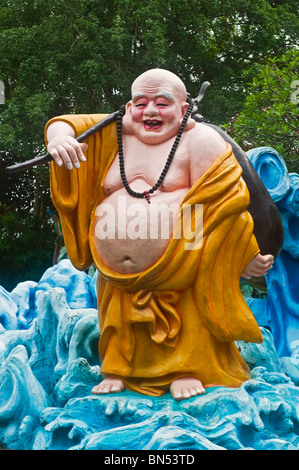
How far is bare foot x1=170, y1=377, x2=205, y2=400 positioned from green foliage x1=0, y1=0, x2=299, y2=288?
6.02 meters

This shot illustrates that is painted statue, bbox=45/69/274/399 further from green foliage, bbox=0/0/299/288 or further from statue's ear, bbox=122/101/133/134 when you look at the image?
green foliage, bbox=0/0/299/288

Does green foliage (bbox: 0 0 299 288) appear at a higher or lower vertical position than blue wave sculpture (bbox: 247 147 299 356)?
higher

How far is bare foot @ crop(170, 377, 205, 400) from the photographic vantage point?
3.48 metres

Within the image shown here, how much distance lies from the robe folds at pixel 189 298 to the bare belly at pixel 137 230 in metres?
0.05

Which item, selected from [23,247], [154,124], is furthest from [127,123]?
[23,247]

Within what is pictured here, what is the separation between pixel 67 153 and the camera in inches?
137

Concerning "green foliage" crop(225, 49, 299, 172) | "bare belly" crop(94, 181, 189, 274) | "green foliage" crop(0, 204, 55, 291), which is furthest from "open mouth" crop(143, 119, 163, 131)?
"green foliage" crop(0, 204, 55, 291)

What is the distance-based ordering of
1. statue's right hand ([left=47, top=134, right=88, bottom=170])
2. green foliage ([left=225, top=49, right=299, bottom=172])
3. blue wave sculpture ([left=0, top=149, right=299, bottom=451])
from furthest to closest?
green foliage ([left=225, top=49, right=299, bottom=172]) < statue's right hand ([left=47, top=134, right=88, bottom=170]) < blue wave sculpture ([left=0, top=149, right=299, bottom=451])

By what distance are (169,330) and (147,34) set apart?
6.26m

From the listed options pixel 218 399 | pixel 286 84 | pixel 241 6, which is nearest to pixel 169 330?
pixel 218 399

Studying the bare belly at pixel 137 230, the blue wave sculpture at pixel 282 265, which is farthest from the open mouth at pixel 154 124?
the blue wave sculpture at pixel 282 265

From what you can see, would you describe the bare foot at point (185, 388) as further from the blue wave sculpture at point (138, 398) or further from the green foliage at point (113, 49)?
the green foliage at point (113, 49)

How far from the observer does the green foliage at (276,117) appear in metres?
6.45

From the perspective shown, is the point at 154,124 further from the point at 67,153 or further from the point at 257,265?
the point at 257,265
